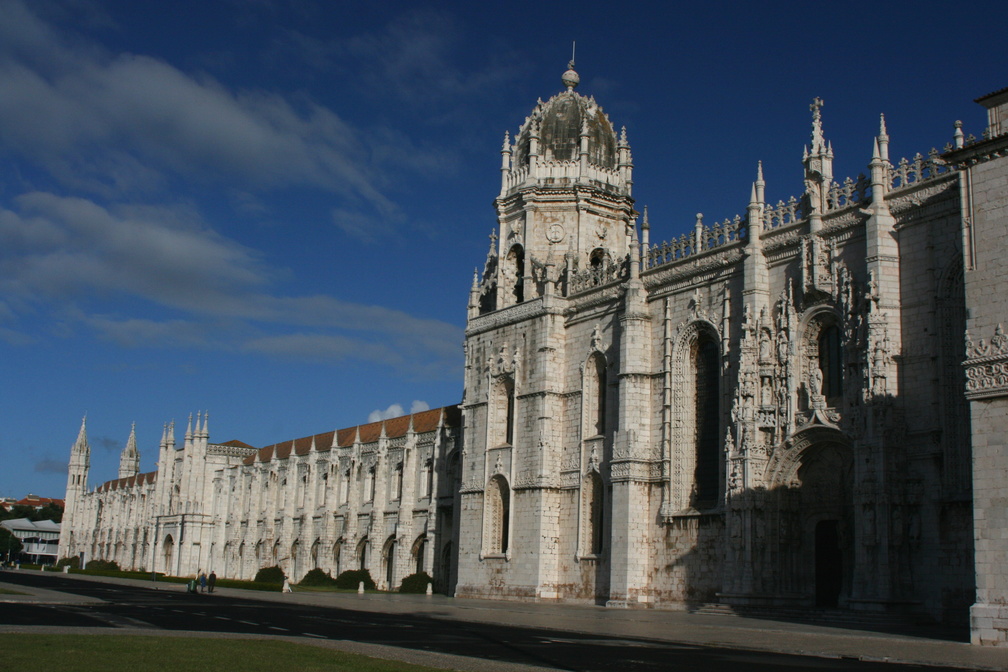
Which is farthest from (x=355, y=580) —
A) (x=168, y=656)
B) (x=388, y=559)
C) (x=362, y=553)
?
(x=168, y=656)

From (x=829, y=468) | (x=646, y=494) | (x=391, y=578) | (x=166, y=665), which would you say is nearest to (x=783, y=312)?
(x=829, y=468)

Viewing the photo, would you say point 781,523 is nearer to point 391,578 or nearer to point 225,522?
point 391,578

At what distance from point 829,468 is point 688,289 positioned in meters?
8.86

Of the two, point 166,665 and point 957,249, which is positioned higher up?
point 957,249

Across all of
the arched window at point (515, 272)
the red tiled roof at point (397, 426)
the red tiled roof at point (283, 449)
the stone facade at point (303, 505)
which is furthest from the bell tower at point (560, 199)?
the red tiled roof at point (283, 449)

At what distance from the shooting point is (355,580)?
59.3 m

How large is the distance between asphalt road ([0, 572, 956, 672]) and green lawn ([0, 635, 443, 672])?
2.42 metres

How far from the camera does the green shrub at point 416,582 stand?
54250 millimetres

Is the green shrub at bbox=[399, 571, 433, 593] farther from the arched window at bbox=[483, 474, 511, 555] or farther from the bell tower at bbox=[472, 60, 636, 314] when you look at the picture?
the bell tower at bbox=[472, 60, 636, 314]

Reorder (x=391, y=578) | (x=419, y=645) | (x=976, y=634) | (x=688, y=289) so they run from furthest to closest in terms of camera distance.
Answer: (x=391, y=578) → (x=688, y=289) → (x=976, y=634) → (x=419, y=645)

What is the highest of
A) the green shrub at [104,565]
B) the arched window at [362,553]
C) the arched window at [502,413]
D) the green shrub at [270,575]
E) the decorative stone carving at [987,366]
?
the arched window at [502,413]

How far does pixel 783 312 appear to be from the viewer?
33.3 m

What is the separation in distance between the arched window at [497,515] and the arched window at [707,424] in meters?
10.9

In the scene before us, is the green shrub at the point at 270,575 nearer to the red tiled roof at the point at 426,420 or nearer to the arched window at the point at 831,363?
the red tiled roof at the point at 426,420
